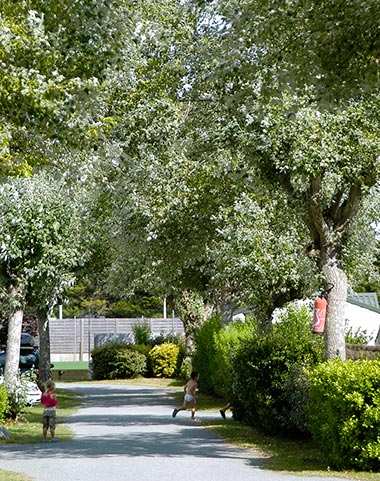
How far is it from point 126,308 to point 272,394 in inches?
1935

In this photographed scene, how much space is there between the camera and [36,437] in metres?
19.4

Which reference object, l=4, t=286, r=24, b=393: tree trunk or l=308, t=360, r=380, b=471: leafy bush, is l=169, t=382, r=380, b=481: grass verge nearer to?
l=308, t=360, r=380, b=471: leafy bush

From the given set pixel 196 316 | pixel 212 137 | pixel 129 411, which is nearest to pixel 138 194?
pixel 212 137

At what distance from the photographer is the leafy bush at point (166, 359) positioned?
4394cm

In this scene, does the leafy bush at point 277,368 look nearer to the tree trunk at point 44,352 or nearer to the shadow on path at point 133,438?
the shadow on path at point 133,438

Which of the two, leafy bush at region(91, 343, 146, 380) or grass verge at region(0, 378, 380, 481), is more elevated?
leafy bush at region(91, 343, 146, 380)

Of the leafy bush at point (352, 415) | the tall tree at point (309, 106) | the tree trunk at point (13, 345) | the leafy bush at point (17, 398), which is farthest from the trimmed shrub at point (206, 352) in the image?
the leafy bush at point (352, 415)

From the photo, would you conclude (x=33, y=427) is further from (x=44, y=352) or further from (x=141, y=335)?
(x=141, y=335)

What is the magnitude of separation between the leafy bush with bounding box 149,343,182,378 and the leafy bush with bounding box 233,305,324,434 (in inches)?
972

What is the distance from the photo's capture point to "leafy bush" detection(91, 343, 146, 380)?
43.7 meters

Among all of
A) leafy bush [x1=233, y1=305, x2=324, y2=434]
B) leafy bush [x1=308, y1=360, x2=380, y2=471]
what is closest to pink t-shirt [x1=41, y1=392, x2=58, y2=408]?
→ leafy bush [x1=233, y1=305, x2=324, y2=434]

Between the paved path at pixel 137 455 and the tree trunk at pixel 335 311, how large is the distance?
2161mm

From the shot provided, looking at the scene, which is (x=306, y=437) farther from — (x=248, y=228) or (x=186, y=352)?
(x=186, y=352)

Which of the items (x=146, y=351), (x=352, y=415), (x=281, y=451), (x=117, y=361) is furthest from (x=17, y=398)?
(x=146, y=351)
